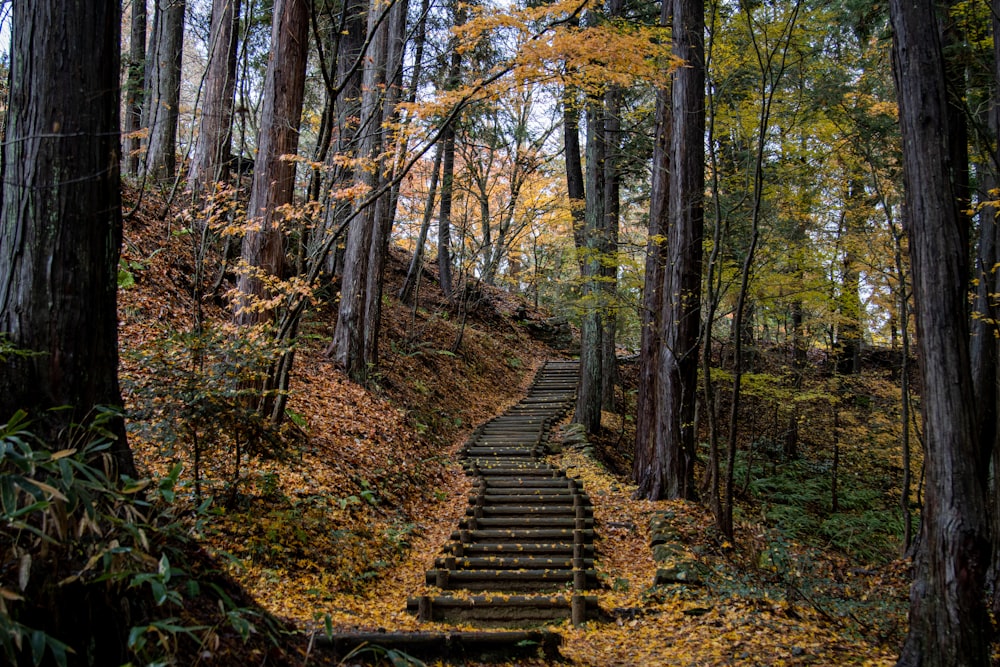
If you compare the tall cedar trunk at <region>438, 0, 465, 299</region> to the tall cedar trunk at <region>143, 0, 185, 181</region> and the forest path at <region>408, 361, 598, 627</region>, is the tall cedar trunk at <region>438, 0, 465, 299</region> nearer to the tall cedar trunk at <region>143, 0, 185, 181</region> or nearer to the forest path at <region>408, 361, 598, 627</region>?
the tall cedar trunk at <region>143, 0, 185, 181</region>

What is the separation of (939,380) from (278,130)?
7.54 metres

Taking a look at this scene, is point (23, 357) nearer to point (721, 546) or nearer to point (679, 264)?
point (721, 546)

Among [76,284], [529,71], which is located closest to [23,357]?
[76,284]

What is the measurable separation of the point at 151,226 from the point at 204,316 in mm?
2323

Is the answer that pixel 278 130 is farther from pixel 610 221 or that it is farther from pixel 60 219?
pixel 610 221

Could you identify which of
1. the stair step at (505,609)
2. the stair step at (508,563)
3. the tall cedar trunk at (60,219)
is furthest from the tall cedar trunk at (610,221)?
the tall cedar trunk at (60,219)

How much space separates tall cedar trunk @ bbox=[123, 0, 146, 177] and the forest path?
29.6 feet

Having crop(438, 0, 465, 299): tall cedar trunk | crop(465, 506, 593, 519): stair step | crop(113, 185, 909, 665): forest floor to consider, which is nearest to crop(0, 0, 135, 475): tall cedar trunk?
crop(113, 185, 909, 665): forest floor

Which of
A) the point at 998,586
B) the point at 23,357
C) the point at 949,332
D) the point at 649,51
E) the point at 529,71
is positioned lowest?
the point at 998,586

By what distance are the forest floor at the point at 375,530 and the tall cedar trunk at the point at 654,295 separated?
0.88 m

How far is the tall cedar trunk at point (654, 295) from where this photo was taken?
9.84 m

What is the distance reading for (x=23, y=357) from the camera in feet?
8.86

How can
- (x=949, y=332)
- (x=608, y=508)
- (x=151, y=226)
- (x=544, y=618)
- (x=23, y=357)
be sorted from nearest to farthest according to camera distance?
(x=23, y=357), (x=949, y=332), (x=544, y=618), (x=608, y=508), (x=151, y=226)

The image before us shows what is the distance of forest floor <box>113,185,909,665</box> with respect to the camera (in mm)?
4918
